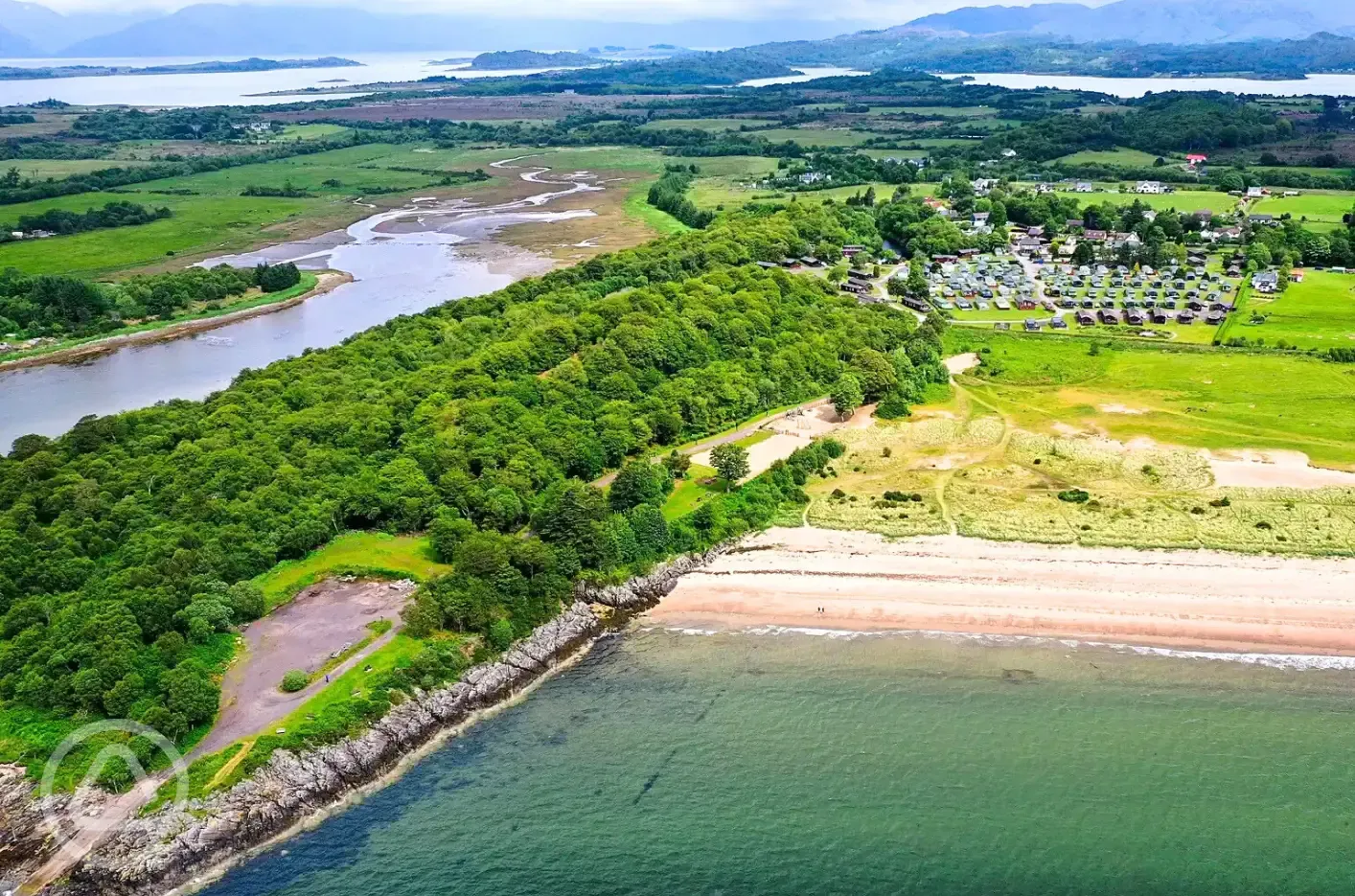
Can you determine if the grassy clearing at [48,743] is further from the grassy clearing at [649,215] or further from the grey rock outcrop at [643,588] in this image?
the grassy clearing at [649,215]

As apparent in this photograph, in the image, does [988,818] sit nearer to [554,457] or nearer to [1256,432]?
[554,457]

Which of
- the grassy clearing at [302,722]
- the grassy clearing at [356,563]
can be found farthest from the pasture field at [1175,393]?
the grassy clearing at [302,722]

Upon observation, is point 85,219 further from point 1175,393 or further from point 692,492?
point 1175,393

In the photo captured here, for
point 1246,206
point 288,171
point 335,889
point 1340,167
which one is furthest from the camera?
point 288,171

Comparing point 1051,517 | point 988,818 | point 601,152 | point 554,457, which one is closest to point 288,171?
point 601,152

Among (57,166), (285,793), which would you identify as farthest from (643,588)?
(57,166)

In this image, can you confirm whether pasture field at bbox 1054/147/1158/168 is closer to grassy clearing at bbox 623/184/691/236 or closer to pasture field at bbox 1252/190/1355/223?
pasture field at bbox 1252/190/1355/223

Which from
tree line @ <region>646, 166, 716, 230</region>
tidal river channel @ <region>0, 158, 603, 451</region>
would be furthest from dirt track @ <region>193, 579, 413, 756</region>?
tree line @ <region>646, 166, 716, 230</region>
